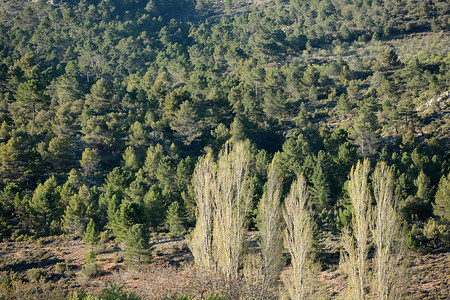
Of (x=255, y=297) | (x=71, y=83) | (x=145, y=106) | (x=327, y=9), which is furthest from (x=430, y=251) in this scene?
(x=327, y=9)

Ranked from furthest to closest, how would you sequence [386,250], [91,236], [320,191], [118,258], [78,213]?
[320,191]
[78,213]
[91,236]
[118,258]
[386,250]

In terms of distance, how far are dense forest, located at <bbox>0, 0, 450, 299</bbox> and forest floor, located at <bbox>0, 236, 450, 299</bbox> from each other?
0.54 metres

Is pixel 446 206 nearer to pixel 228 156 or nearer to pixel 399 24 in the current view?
pixel 228 156

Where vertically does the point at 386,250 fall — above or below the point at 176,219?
above

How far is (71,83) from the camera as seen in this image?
195 feet

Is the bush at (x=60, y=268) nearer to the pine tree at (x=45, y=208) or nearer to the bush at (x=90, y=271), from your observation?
the bush at (x=90, y=271)

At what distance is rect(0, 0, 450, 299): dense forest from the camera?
1928 cm

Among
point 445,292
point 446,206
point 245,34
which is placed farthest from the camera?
point 245,34

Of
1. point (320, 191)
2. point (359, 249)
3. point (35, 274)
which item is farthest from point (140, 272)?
point (320, 191)

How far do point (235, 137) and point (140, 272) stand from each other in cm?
2880

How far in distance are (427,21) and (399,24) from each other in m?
6.15

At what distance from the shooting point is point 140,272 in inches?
923

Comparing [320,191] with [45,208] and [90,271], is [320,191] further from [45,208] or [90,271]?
[45,208]

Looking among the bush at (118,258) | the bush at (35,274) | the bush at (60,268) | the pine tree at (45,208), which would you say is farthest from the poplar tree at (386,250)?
the pine tree at (45,208)
